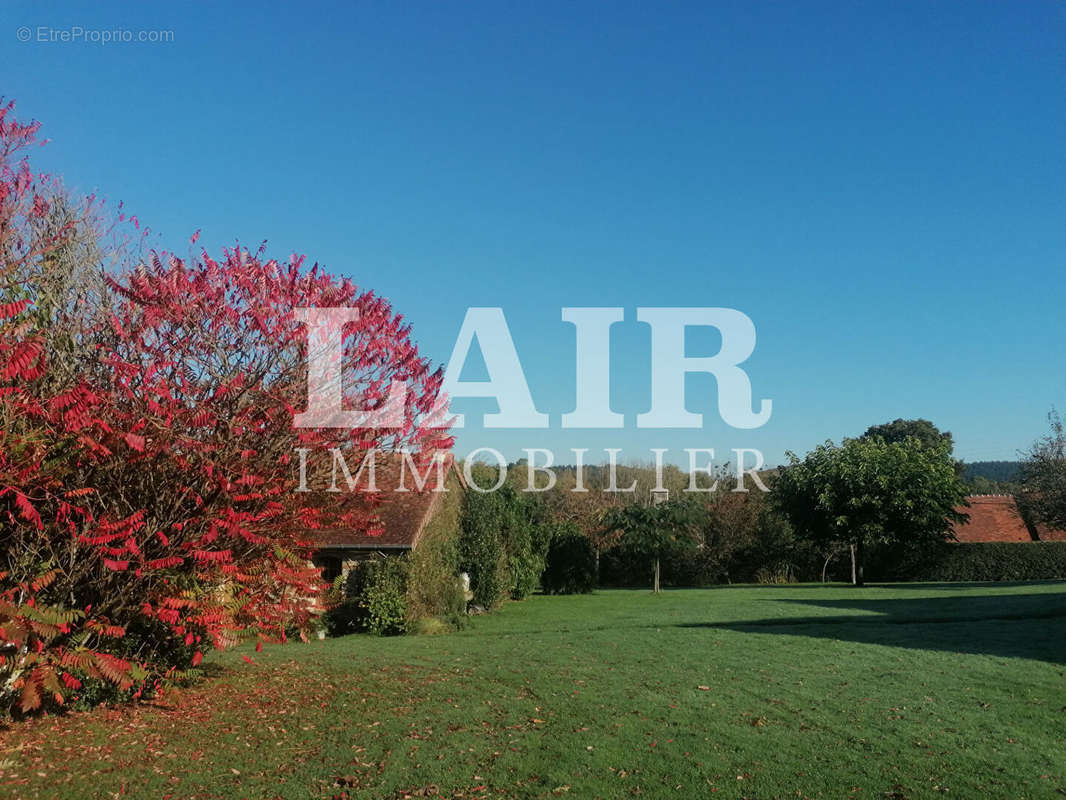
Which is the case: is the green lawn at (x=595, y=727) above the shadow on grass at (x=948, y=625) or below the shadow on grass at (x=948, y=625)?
above

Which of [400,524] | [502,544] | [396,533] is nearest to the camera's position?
[396,533]

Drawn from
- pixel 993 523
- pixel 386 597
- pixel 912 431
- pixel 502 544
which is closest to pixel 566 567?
pixel 502 544

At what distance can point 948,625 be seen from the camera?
17.2 m

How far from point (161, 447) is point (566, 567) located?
28381 millimetres

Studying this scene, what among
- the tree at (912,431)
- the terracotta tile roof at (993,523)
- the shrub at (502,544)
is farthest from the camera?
the tree at (912,431)

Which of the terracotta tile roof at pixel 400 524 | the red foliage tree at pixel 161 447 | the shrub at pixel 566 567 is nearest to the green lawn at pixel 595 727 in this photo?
the red foliage tree at pixel 161 447

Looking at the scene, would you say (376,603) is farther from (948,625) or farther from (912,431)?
(912,431)

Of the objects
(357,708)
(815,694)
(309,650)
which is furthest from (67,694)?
(815,694)

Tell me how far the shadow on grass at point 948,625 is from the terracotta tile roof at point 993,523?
20.1 meters

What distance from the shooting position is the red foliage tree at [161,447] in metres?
7.30

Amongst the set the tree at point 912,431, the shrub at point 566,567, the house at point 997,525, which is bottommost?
the shrub at point 566,567

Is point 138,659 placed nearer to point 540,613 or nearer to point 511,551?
point 540,613

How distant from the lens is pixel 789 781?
21.3 ft

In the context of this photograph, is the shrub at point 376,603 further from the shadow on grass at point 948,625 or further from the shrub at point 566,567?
the shrub at point 566,567
